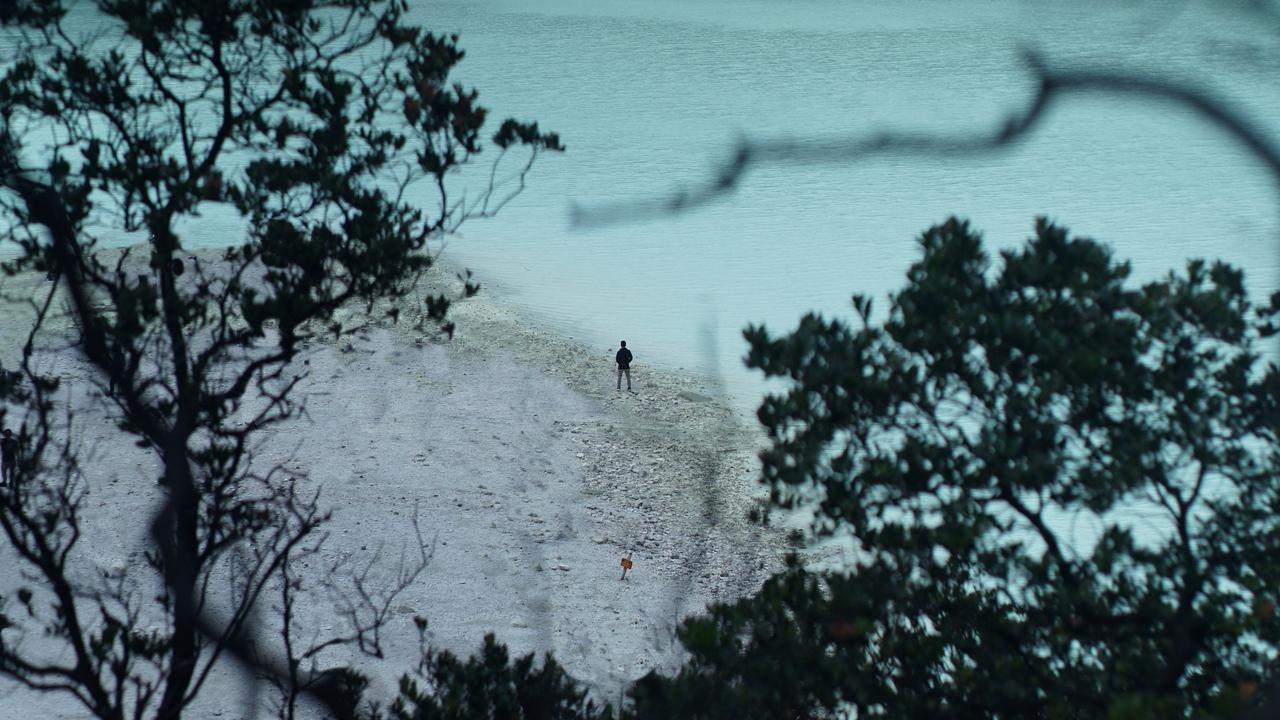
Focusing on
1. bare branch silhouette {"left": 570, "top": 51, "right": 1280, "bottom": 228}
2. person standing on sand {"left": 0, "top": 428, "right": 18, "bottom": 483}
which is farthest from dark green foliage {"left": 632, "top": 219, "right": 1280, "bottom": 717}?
person standing on sand {"left": 0, "top": 428, "right": 18, "bottom": 483}

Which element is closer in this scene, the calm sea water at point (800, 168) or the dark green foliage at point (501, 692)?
the dark green foliage at point (501, 692)

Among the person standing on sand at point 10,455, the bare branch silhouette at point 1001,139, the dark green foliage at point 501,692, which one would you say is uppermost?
the bare branch silhouette at point 1001,139

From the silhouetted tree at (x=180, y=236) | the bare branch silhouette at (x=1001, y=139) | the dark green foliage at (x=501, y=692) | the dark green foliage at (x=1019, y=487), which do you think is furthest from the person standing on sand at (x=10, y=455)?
the dark green foliage at (x=1019, y=487)

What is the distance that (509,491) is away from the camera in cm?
1638

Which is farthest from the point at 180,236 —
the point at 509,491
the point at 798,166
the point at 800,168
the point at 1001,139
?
the point at 800,168

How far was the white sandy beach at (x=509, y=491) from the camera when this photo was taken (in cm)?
1317

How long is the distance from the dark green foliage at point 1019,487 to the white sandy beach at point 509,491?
6347mm

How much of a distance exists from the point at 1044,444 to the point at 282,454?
13.5 m

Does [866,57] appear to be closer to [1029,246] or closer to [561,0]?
[561,0]

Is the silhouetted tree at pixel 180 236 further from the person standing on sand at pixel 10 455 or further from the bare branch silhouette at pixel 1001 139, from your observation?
the bare branch silhouette at pixel 1001 139

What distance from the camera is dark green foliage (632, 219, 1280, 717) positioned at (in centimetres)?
518

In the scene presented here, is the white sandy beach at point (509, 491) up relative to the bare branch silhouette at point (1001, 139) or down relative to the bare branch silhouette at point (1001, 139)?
down

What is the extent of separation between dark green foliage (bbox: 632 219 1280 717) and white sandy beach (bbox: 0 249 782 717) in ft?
20.8

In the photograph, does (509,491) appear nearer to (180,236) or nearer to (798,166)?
(180,236)
